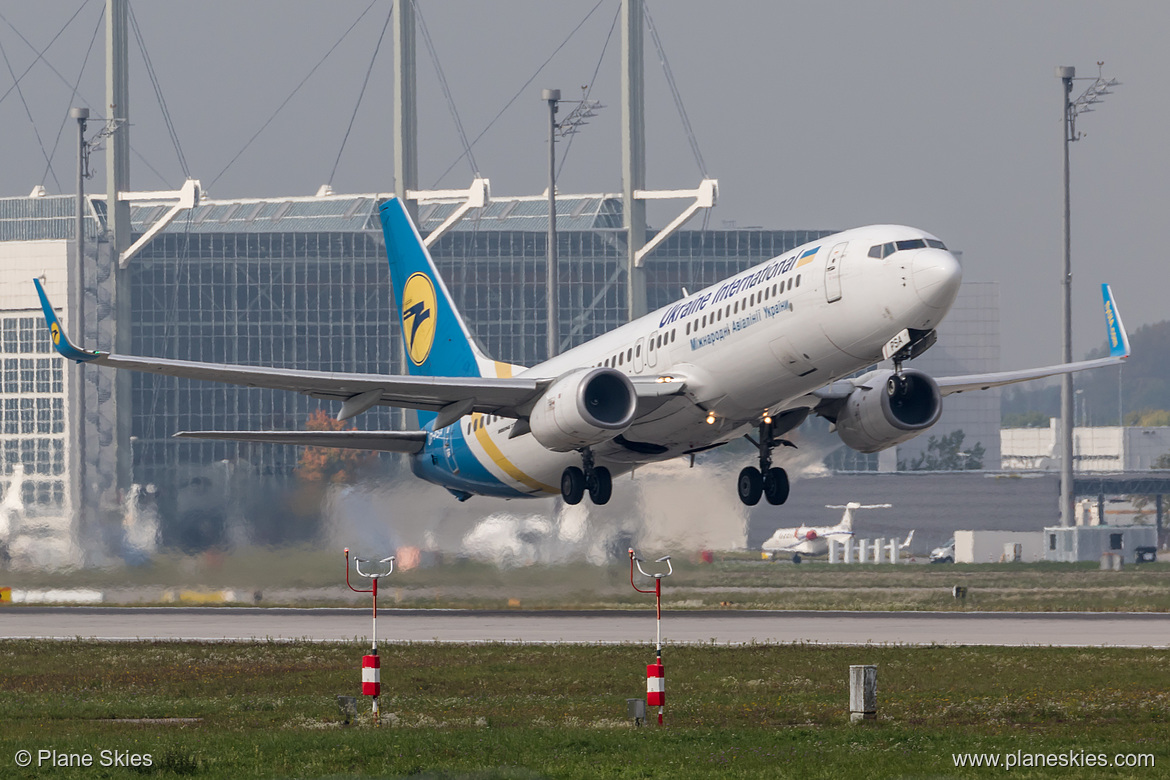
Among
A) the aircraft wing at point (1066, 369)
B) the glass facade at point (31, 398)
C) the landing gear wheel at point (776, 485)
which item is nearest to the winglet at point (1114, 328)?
the aircraft wing at point (1066, 369)

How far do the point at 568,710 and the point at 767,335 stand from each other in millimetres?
10451

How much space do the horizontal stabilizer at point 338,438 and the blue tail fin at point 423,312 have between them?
251 cm

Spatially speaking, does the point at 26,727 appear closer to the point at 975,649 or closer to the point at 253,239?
the point at 975,649

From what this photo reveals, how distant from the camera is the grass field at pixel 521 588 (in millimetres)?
50156

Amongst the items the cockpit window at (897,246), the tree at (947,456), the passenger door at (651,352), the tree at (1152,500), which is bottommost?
the tree at (1152,500)

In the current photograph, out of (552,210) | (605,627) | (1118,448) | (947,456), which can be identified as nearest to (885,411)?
(605,627)

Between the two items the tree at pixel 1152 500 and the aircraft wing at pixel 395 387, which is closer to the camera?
the aircraft wing at pixel 395 387

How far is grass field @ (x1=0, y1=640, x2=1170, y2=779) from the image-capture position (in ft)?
66.5

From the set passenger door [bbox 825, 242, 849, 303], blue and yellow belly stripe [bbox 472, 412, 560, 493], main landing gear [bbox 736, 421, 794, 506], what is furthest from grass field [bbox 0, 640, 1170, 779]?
passenger door [bbox 825, 242, 849, 303]

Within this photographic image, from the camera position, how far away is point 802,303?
32.9 metres

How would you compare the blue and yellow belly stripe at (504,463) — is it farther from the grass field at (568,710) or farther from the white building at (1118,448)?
the white building at (1118,448)

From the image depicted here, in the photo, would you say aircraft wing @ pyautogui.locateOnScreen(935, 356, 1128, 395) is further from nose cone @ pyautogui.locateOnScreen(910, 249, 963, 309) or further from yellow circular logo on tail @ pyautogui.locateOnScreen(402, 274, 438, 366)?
yellow circular logo on tail @ pyautogui.locateOnScreen(402, 274, 438, 366)

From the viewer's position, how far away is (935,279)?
3105 centimetres

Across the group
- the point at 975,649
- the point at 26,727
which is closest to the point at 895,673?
the point at 975,649
